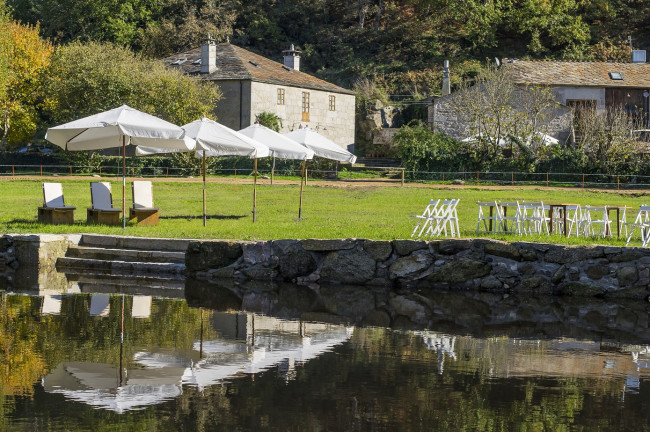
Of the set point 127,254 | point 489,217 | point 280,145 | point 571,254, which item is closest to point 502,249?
point 571,254

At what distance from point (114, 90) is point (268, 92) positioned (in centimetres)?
1073

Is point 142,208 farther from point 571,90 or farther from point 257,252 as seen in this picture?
point 571,90

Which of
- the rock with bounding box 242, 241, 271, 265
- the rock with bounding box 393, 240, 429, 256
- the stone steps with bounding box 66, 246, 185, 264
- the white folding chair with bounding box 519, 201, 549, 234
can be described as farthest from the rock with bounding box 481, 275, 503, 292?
the stone steps with bounding box 66, 246, 185, 264

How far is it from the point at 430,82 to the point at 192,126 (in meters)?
46.9

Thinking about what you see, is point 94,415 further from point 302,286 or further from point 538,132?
point 538,132

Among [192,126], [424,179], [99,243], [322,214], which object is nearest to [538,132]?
[424,179]

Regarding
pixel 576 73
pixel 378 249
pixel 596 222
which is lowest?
pixel 378 249

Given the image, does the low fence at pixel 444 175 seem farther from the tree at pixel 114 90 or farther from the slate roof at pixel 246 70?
the slate roof at pixel 246 70

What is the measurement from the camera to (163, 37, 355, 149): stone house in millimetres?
54219

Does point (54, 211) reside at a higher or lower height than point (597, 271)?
higher

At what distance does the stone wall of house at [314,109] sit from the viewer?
5506 cm

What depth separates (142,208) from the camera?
828 inches

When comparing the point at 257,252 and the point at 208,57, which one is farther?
the point at 208,57

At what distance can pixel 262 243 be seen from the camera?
51.7 feet
